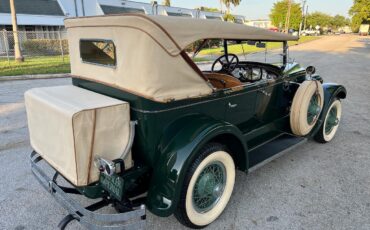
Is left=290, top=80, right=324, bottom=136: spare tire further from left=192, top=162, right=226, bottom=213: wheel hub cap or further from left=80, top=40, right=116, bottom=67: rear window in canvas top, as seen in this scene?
left=80, top=40, right=116, bottom=67: rear window in canvas top

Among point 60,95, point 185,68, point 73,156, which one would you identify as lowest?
point 73,156

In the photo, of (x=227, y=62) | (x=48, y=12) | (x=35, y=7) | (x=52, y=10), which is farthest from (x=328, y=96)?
(x=52, y=10)

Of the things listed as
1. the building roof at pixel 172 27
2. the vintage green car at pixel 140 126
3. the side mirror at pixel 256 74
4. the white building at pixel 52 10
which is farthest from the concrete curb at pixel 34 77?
the white building at pixel 52 10

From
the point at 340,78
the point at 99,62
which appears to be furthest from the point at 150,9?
the point at 99,62

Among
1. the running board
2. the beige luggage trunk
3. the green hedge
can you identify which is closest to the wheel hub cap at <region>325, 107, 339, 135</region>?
the running board

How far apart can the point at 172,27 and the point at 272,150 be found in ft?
6.67

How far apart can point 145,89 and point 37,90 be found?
113cm

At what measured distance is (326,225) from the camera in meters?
2.74

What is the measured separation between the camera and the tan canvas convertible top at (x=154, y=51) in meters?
2.33

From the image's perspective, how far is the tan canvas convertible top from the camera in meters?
2.33

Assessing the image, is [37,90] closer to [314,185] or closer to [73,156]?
[73,156]

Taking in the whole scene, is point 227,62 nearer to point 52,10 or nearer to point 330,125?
point 330,125

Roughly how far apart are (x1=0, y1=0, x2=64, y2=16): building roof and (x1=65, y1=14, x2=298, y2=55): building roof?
23.7 metres

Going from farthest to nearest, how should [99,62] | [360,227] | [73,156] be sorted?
[99,62] → [360,227] → [73,156]
